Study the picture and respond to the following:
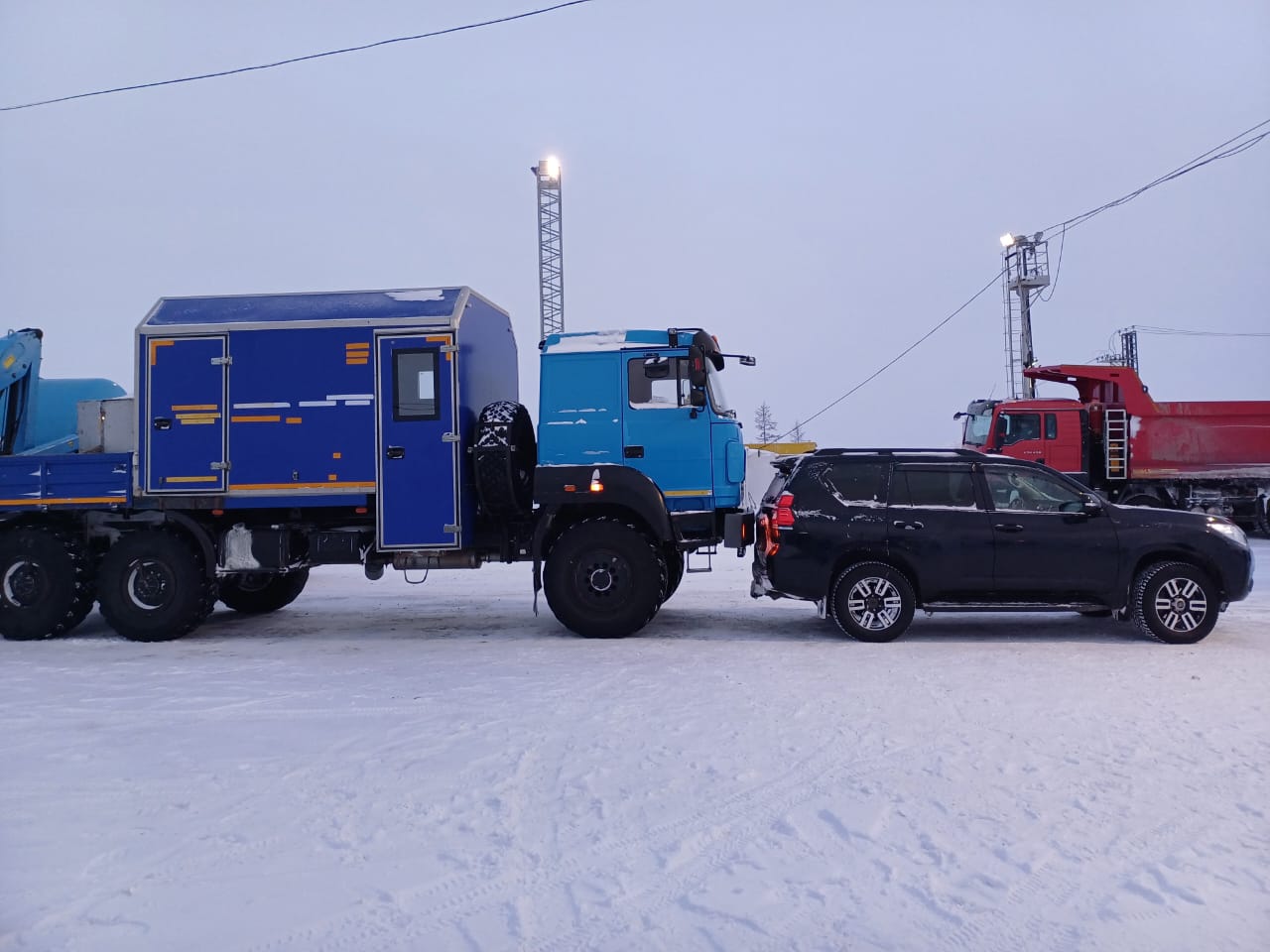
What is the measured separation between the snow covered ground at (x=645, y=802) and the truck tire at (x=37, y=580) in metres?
1.48

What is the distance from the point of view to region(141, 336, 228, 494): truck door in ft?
29.3

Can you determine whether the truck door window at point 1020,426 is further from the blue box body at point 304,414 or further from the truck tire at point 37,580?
the truck tire at point 37,580

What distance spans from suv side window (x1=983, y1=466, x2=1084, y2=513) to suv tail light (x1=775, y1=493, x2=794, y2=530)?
78.4 inches

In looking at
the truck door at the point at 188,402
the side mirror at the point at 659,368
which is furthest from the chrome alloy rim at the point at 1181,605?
the truck door at the point at 188,402

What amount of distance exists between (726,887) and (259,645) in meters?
6.90

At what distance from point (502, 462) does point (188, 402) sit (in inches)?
133

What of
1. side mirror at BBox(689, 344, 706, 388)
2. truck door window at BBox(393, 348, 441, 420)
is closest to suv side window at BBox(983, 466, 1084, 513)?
side mirror at BBox(689, 344, 706, 388)

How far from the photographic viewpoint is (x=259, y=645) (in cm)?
888

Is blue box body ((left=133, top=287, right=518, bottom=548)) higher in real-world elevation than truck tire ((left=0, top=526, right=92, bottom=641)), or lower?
higher

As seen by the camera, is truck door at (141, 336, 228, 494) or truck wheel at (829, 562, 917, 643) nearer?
truck wheel at (829, 562, 917, 643)

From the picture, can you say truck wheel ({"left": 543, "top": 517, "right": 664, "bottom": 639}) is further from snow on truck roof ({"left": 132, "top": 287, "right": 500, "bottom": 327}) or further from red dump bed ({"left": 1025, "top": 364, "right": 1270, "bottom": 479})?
red dump bed ({"left": 1025, "top": 364, "right": 1270, "bottom": 479})

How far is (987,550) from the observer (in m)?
8.36

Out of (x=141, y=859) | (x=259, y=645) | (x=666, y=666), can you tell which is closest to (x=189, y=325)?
(x=259, y=645)

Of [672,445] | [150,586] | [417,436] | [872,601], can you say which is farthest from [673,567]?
[150,586]
